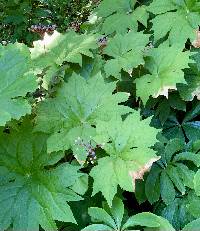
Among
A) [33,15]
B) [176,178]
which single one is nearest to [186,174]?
[176,178]

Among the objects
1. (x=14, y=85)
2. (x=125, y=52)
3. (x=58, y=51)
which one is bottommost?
(x=125, y=52)

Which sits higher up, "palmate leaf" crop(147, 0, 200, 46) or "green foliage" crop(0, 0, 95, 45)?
"palmate leaf" crop(147, 0, 200, 46)

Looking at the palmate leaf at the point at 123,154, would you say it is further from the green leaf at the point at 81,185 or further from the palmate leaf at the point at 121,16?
the palmate leaf at the point at 121,16

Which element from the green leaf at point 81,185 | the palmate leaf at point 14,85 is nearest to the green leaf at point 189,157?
the green leaf at point 81,185

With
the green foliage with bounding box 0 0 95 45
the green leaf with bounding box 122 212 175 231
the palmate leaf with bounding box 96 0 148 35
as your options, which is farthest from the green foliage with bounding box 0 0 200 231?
the green foliage with bounding box 0 0 95 45

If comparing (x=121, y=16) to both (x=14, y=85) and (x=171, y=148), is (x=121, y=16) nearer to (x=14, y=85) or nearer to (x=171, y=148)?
(x=171, y=148)

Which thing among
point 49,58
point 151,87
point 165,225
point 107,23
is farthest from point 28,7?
point 165,225

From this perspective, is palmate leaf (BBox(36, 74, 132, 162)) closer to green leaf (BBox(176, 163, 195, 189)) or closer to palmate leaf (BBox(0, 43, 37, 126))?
palmate leaf (BBox(0, 43, 37, 126))
